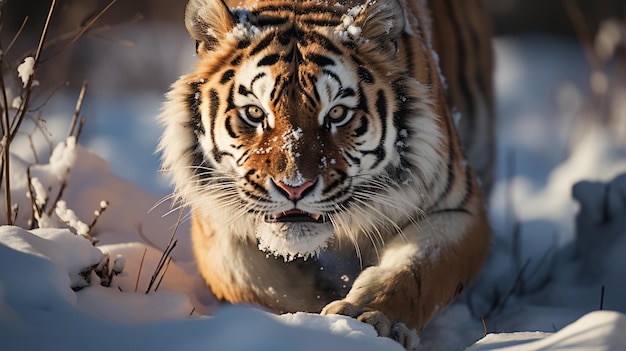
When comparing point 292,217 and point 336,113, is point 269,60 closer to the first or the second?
point 336,113

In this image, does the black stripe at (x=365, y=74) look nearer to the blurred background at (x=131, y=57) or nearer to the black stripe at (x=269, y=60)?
the black stripe at (x=269, y=60)

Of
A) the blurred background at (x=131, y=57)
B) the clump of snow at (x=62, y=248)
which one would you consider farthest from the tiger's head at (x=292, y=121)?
the blurred background at (x=131, y=57)

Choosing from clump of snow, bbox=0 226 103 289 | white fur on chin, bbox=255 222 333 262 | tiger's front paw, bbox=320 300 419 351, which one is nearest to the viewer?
clump of snow, bbox=0 226 103 289

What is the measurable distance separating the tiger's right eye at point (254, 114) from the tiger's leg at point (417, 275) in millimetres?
369

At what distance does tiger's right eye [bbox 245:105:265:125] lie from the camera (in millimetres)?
1458

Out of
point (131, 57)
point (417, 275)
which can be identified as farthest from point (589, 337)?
point (131, 57)

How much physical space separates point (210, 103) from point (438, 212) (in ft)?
1.79

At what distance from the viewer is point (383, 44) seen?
62.1 inches

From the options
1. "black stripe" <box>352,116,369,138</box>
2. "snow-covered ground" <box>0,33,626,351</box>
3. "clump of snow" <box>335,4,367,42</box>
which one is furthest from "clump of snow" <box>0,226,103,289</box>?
"clump of snow" <box>335,4,367,42</box>

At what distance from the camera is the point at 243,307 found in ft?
3.95

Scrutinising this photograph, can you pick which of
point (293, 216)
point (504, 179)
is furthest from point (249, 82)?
point (504, 179)

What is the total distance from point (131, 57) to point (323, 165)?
4407 millimetres

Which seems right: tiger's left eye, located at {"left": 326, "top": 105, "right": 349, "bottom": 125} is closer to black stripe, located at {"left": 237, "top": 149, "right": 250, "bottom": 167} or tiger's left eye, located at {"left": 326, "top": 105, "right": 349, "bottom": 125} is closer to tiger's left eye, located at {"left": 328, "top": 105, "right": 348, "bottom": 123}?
tiger's left eye, located at {"left": 328, "top": 105, "right": 348, "bottom": 123}

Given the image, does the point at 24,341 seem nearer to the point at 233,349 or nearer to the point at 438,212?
the point at 233,349
